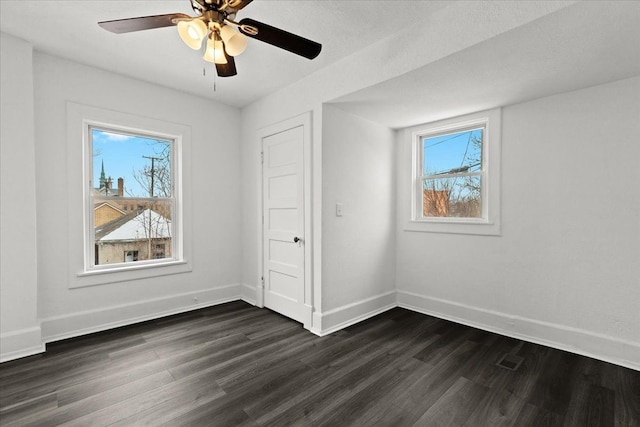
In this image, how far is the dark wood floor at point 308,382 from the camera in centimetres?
179

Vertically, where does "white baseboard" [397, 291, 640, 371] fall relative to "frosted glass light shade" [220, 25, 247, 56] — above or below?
below

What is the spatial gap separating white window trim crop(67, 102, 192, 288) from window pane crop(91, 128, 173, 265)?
0.29 feet

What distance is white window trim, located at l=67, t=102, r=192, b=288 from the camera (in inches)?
113

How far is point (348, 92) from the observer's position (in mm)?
2717

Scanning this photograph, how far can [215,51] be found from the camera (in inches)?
71.7

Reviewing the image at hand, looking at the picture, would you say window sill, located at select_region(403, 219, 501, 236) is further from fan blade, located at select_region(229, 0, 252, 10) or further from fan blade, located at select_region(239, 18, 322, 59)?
fan blade, located at select_region(229, 0, 252, 10)

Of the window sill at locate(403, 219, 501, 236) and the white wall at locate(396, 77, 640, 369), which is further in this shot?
the window sill at locate(403, 219, 501, 236)

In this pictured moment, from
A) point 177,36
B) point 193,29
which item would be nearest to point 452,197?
point 193,29

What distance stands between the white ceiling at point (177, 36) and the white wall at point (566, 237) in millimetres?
1626

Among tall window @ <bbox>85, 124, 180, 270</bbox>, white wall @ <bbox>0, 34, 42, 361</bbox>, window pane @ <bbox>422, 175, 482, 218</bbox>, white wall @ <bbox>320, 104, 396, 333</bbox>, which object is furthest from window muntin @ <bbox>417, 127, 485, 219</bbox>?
white wall @ <bbox>0, 34, 42, 361</bbox>

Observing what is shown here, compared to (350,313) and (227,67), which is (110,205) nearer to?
(227,67)

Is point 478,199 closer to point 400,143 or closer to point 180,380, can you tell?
point 400,143

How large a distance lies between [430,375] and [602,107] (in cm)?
258

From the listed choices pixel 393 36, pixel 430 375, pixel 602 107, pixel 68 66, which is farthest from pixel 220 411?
pixel 602 107
